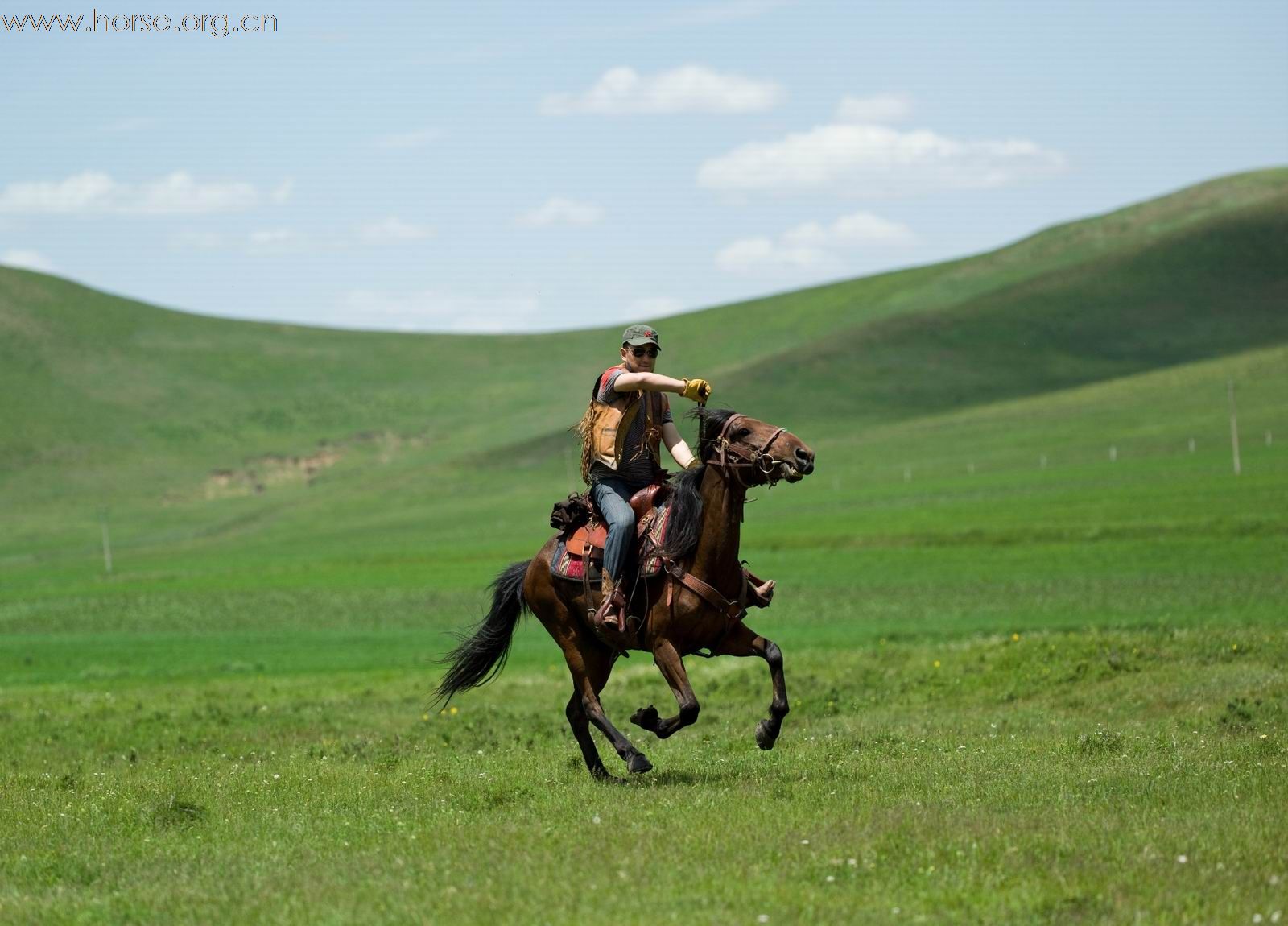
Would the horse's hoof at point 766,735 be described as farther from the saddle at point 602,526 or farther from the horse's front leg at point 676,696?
the saddle at point 602,526

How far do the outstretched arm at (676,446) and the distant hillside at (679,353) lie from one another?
90862 millimetres

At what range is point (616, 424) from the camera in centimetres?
1307

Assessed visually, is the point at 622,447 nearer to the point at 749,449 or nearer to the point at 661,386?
the point at 661,386

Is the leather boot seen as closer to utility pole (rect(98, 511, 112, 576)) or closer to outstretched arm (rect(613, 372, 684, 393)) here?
outstretched arm (rect(613, 372, 684, 393))

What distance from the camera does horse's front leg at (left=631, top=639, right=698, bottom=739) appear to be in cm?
1225

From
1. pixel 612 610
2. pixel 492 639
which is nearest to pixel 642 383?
pixel 612 610

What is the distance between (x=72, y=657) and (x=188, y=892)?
103ft

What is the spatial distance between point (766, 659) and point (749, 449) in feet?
5.21

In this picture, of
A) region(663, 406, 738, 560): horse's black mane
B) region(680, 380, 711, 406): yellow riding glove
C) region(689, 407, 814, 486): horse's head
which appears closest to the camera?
region(680, 380, 711, 406): yellow riding glove

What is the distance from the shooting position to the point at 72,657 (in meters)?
38.5

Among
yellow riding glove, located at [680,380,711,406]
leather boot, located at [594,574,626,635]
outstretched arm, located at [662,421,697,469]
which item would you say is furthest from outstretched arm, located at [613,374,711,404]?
leather boot, located at [594,574,626,635]

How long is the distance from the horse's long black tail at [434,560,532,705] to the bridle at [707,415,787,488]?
2.81 metres

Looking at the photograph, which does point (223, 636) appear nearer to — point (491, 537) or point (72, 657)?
point (72, 657)

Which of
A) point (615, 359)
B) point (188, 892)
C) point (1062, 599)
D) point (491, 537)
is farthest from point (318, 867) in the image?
point (615, 359)
